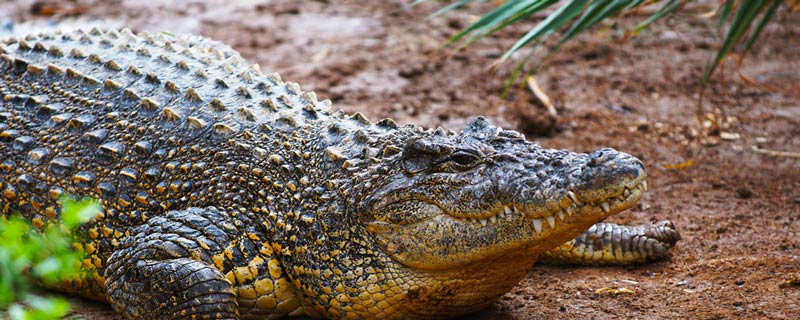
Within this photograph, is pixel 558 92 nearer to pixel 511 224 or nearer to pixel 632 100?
pixel 632 100

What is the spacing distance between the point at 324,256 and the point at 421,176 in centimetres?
56

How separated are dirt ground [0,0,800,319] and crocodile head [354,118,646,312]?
0.54 metres

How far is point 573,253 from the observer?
14.7 ft

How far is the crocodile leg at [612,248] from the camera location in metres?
4.48

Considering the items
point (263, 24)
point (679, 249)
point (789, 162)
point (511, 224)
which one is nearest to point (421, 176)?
point (511, 224)

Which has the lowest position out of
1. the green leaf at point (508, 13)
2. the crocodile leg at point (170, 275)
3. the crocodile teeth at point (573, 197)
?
the crocodile teeth at point (573, 197)

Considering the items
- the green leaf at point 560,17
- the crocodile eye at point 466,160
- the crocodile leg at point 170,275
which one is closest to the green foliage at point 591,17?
the green leaf at point 560,17

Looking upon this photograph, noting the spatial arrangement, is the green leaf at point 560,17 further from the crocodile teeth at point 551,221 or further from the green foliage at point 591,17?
the crocodile teeth at point 551,221

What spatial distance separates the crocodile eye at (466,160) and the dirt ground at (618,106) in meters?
0.84

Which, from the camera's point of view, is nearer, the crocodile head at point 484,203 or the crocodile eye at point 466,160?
the crocodile head at point 484,203

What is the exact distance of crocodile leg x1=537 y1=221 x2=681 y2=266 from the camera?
448 centimetres

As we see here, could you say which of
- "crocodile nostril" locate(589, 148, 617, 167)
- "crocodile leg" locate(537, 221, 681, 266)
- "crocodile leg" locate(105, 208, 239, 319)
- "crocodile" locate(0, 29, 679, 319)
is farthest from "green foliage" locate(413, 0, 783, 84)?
"crocodile leg" locate(105, 208, 239, 319)

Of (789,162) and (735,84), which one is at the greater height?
(735,84)

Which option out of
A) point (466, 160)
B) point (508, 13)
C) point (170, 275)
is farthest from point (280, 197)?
point (508, 13)
